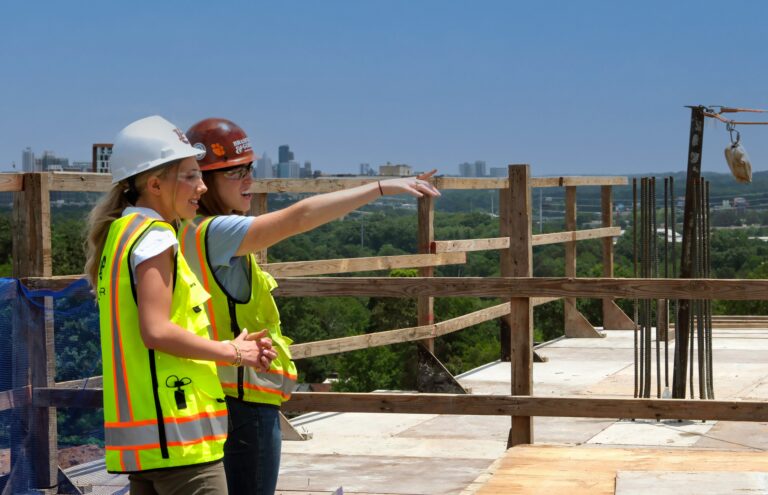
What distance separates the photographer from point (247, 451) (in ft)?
9.23

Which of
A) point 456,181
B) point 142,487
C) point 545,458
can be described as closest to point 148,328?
point 142,487

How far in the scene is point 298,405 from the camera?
5688 mm

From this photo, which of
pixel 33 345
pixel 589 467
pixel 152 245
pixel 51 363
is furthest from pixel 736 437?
pixel 152 245

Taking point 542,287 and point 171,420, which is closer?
point 171,420

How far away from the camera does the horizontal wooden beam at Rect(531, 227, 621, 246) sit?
1116 cm

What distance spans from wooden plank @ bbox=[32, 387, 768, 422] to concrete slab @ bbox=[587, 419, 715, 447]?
1807mm

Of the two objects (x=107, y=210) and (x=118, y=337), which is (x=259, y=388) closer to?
(x=118, y=337)

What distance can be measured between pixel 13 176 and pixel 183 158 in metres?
3.77

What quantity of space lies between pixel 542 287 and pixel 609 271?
8825mm

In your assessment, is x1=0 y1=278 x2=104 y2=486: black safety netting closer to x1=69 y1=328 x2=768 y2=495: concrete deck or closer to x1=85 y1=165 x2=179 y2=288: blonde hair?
x1=69 y1=328 x2=768 y2=495: concrete deck

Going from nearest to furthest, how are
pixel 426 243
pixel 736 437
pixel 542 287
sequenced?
pixel 542 287, pixel 736 437, pixel 426 243

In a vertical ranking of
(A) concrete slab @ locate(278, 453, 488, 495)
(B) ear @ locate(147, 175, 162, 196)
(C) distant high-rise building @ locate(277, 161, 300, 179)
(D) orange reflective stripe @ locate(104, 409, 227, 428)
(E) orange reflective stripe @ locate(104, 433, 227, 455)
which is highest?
(C) distant high-rise building @ locate(277, 161, 300, 179)

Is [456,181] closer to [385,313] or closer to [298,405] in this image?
[298,405]

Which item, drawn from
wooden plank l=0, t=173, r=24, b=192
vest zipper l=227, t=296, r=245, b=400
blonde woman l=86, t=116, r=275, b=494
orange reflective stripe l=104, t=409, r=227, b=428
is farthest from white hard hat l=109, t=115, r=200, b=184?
wooden plank l=0, t=173, r=24, b=192
